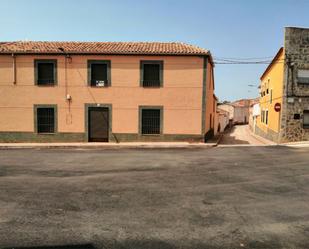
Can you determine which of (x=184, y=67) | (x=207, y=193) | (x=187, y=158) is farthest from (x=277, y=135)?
(x=207, y=193)

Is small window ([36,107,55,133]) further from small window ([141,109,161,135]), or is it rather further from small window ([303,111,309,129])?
small window ([303,111,309,129])

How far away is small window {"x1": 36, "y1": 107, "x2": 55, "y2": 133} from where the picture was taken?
64.4 feet

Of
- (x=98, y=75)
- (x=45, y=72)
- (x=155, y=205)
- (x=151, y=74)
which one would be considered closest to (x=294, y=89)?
(x=151, y=74)

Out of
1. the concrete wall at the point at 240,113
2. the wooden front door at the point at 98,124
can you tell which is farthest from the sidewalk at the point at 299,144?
the concrete wall at the point at 240,113

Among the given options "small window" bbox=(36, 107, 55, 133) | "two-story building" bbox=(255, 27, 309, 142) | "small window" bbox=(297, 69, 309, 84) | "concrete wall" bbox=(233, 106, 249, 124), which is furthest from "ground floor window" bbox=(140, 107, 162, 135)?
"concrete wall" bbox=(233, 106, 249, 124)

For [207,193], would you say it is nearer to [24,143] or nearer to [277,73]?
[24,143]

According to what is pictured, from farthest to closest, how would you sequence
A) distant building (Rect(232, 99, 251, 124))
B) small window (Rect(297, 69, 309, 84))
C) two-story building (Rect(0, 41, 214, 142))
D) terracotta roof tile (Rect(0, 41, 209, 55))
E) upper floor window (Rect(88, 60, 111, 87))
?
distant building (Rect(232, 99, 251, 124)), small window (Rect(297, 69, 309, 84)), upper floor window (Rect(88, 60, 111, 87)), two-story building (Rect(0, 41, 214, 142)), terracotta roof tile (Rect(0, 41, 209, 55))

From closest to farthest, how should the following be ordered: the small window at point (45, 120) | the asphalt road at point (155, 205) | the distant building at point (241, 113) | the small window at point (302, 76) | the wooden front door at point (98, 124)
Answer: the asphalt road at point (155, 205), the wooden front door at point (98, 124), the small window at point (45, 120), the small window at point (302, 76), the distant building at point (241, 113)

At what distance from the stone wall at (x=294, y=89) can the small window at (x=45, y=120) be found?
15.5 meters

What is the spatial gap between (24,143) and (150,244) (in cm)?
1696

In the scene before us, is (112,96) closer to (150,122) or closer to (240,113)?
(150,122)

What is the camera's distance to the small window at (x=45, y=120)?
19.6 metres

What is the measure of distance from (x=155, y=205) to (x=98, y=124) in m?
13.8

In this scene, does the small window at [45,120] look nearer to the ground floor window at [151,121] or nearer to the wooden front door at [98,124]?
the wooden front door at [98,124]
